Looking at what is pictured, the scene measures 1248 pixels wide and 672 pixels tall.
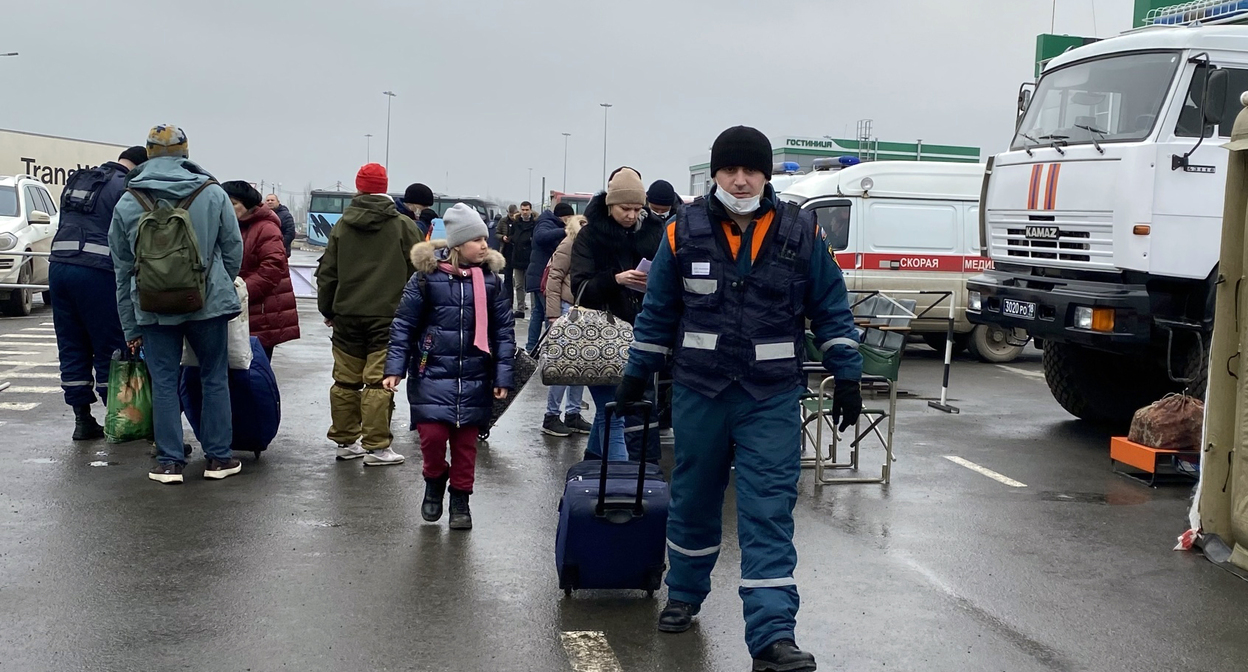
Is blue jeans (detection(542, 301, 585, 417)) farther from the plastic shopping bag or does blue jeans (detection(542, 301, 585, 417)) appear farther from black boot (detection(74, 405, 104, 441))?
black boot (detection(74, 405, 104, 441))

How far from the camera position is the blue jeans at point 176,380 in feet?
23.4

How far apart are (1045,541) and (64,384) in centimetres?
632

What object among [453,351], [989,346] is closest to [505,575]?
[453,351]

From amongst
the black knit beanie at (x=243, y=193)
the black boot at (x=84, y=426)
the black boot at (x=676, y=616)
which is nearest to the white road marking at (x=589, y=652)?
the black boot at (x=676, y=616)

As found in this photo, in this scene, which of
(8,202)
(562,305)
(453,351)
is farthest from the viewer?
(8,202)

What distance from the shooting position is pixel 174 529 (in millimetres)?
6297

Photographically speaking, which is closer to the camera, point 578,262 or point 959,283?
point 578,262

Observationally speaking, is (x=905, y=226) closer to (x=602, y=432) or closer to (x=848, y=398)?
(x=602, y=432)

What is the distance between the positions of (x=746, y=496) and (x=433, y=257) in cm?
255

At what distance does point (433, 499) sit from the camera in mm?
6504

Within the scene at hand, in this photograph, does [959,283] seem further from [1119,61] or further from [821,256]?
[821,256]

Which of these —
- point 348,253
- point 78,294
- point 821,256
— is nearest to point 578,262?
point 348,253

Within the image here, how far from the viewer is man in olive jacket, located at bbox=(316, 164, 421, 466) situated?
25.5 ft

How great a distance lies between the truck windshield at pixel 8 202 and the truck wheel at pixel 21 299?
37.2 inches
